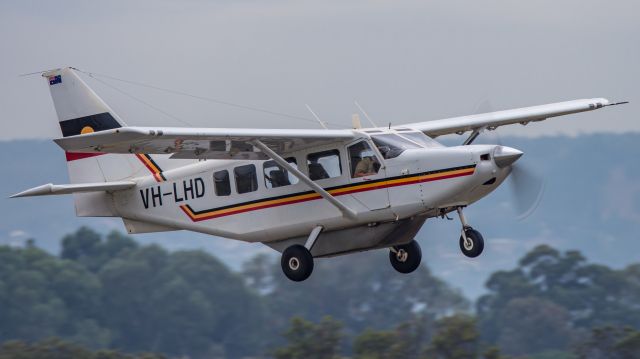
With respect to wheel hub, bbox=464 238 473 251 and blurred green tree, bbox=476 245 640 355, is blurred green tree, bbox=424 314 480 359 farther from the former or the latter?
blurred green tree, bbox=476 245 640 355

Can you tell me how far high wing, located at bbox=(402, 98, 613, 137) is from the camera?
90.4 ft

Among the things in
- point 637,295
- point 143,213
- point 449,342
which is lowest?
point 637,295

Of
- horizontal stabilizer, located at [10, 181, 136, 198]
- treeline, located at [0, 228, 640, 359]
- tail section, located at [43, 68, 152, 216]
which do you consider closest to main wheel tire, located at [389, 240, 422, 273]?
tail section, located at [43, 68, 152, 216]

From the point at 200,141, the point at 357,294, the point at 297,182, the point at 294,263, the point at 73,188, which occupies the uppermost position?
the point at 200,141

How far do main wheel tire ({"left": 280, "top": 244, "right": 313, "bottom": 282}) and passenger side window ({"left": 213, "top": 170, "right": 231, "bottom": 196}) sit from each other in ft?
6.25

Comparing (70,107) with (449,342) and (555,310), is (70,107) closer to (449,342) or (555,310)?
(449,342)

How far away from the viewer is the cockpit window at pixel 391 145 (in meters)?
24.5

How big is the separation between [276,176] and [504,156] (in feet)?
14.8

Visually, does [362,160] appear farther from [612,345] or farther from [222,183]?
[612,345]

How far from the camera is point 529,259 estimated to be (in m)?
104

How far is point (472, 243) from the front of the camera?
958 inches

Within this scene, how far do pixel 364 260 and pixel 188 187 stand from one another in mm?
78213

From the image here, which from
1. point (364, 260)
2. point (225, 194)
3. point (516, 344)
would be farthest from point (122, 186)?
point (364, 260)

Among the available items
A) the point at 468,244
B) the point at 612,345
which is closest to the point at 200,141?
the point at 468,244
